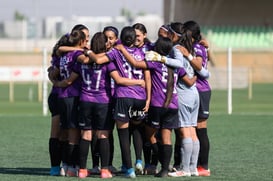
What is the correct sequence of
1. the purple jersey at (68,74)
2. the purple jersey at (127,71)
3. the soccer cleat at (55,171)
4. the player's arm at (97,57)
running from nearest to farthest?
the player's arm at (97,57)
the purple jersey at (127,71)
the purple jersey at (68,74)
the soccer cleat at (55,171)

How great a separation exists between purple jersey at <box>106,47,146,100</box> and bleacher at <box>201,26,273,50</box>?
144ft

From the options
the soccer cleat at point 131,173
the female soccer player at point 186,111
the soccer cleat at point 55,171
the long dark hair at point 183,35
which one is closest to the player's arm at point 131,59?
the female soccer player at point 186,111

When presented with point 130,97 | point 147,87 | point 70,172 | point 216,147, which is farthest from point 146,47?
point 216,147

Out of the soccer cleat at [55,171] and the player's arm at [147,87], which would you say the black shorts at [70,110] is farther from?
the player's arm at [147,87]

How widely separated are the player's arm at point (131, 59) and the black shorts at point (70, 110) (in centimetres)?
91

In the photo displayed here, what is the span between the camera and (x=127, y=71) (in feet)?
37.3

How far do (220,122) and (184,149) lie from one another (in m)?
9.20

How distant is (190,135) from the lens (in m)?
11.7

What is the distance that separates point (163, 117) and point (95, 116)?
870 mm

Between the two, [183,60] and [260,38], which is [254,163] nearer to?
[183,60]

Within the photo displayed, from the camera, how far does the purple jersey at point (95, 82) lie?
11336 mm

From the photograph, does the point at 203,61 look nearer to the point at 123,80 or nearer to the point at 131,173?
the point at 123,80

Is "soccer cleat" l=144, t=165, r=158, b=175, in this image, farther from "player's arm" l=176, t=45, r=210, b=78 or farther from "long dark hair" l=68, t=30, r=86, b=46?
"long dark hair" l=68, t=30, r=86, b=46

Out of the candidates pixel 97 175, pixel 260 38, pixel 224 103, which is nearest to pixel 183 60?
pixel 97 175
